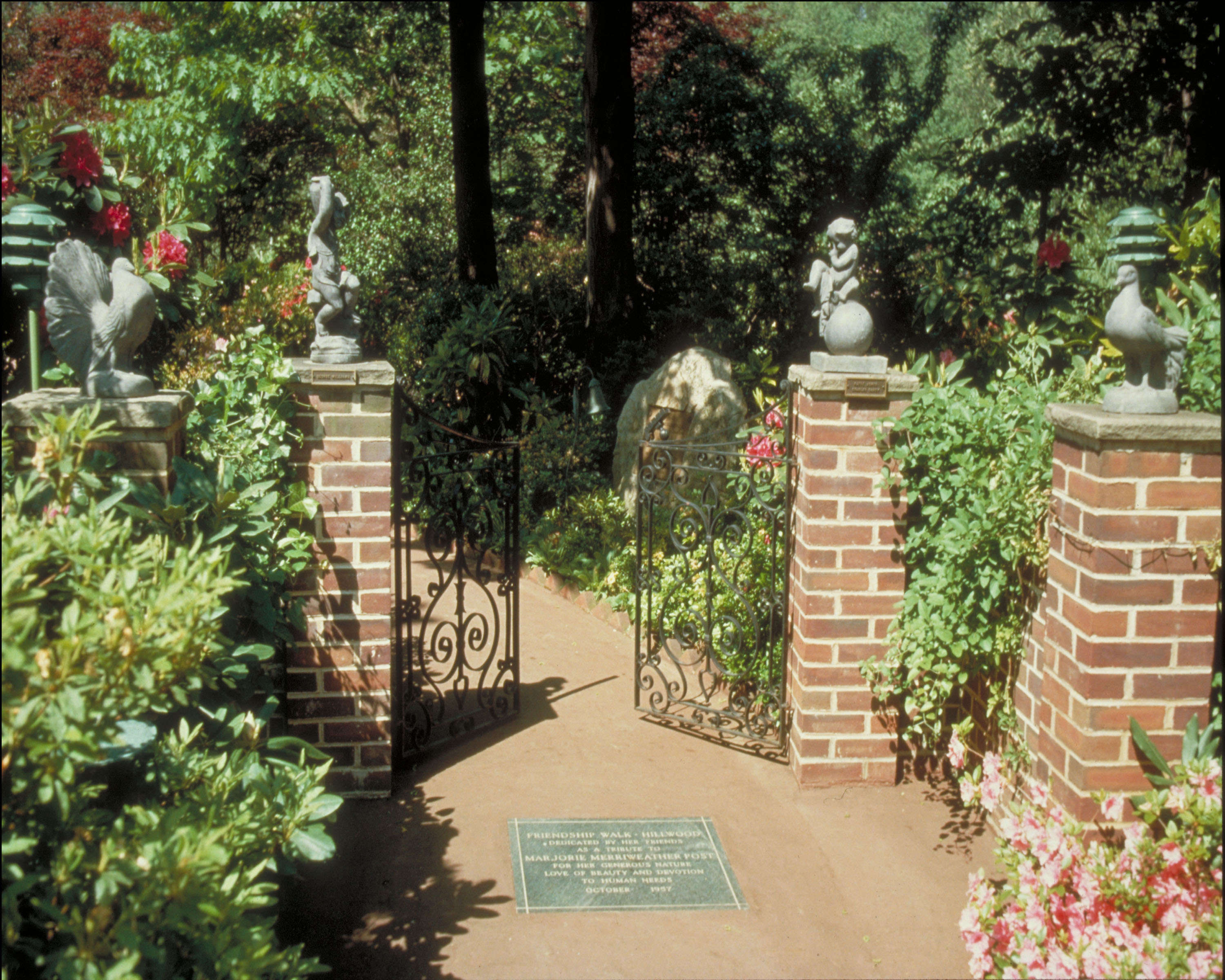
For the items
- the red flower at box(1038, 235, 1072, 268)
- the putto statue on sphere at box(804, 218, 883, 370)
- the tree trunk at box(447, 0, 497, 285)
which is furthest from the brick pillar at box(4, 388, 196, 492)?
the tree trunk at box(447, 0, 497, 285)

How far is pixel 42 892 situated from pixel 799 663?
119 inches

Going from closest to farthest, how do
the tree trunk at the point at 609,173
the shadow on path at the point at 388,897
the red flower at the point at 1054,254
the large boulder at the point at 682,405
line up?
the shadow on path at the point at 388,897 < the red flower at the point at 1054,254 < the large boulder at the point at 682,405 < the tree trunk at the point at 609,173

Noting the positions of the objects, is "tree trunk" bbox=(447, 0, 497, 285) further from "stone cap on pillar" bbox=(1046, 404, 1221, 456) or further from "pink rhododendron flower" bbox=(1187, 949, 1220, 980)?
"pink rhododendron flower" bbox=(1187, 949, 1220, 980)

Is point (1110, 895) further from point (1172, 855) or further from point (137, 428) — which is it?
point (137, 428)

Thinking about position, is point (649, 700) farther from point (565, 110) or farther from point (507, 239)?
point (565, 110)

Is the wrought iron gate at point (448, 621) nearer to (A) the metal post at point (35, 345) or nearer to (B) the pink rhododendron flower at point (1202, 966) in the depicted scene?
(A) the metal post at point (35, 345)

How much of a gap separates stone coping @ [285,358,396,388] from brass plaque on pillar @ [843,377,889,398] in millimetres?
1782

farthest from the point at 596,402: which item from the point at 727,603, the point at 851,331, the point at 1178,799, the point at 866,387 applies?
the point at 1178,799

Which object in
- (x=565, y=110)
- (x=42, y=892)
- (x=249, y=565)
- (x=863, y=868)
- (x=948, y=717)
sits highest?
(x=565, y=110)

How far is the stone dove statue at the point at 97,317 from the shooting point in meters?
3.00

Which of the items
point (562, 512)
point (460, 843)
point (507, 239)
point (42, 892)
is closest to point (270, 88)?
point (507, 239)

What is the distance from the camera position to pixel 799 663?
180 inches

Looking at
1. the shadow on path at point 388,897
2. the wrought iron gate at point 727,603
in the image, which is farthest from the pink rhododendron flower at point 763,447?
the shadow on path at point 388,897

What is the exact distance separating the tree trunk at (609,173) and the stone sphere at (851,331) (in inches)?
255
